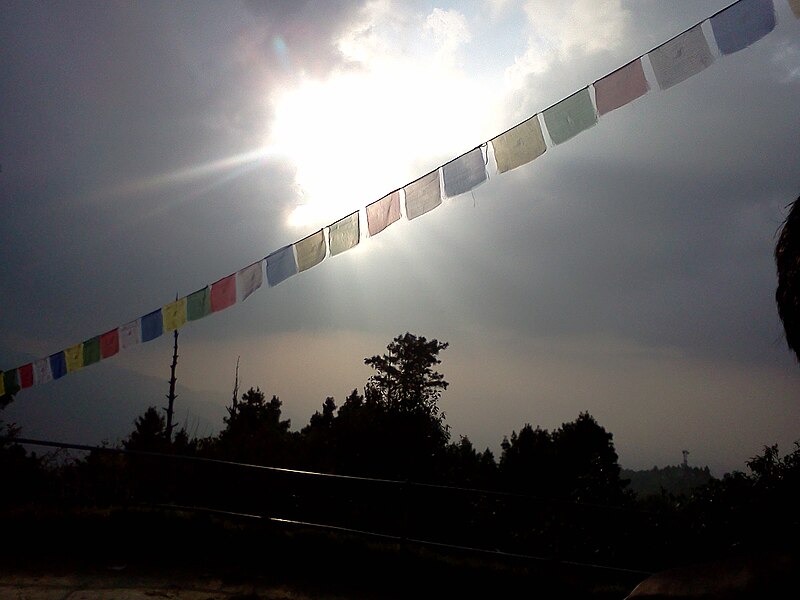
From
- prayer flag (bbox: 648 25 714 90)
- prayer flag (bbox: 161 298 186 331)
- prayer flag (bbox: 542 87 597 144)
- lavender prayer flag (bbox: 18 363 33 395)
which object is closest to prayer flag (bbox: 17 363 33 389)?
lavender prayer flag (bbox: 18 363 33 395)

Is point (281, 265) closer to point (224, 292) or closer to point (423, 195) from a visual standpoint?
point (224, 292)

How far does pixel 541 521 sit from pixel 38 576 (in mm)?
12282

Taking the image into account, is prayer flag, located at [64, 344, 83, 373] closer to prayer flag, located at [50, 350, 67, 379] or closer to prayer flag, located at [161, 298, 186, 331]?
prayer flag, located at [50, 350, 67, 379]

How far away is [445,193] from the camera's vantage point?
25.8 feet

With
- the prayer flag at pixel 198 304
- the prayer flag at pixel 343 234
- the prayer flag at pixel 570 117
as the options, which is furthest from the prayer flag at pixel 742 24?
the prayer flag at pixel 198 304

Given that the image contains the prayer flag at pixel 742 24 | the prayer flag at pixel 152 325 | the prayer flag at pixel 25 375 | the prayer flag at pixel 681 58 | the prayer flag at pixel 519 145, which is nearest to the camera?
the prayer flag at pixel 742 24

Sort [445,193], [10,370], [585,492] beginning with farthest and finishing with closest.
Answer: [585,492] < [10,370] < [445,193]

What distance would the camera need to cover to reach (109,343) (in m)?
11.2

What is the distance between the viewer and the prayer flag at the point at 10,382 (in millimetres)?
12398

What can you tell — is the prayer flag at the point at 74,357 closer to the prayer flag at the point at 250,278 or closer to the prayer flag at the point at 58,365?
the prayer flag at the point at 58,365

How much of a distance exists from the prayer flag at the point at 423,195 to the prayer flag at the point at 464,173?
154 millimetres

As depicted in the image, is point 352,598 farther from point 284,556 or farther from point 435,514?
point 435,514

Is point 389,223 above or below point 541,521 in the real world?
above

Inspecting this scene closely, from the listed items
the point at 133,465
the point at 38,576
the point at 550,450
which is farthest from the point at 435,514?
the point at 550,450
